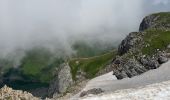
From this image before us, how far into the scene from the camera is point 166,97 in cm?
2645

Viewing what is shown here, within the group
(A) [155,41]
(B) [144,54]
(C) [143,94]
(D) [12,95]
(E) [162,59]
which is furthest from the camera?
(A) [155,41]

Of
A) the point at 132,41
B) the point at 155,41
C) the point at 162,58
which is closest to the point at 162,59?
the point at 162,58

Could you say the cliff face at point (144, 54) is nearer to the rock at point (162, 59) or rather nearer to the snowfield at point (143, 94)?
the rock at point (162, 59)

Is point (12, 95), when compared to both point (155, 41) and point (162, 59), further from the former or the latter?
point (155, 41)

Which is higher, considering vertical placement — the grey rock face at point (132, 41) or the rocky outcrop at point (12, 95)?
the grey rock face at point (132, 41)

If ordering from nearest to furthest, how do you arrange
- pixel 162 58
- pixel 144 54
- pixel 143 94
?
pixel 143 94, pixel 162 58, pixel 144 54

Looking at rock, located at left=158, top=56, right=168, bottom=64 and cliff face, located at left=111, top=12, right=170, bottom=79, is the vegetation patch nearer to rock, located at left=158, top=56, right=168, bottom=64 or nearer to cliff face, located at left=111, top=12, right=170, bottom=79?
cliff face, located at left=111, top=12, right=170, bottom=79

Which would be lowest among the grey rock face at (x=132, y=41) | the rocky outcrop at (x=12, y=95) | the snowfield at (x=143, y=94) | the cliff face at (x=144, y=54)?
the snowfield at (x=143, y=94)

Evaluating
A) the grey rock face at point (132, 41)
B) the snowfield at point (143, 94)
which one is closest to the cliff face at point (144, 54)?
the grey rock face at point (132, 41)

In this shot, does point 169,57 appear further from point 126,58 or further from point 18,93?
point 18,93

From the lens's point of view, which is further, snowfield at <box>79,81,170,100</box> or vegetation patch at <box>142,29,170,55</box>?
vegetation patch at <box>142,29,170,55</box>

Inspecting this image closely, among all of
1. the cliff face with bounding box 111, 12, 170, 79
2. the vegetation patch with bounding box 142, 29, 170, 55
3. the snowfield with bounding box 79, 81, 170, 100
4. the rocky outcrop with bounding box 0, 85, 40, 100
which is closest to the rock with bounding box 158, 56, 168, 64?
the cliff face with bounding box 111, 12, 170, 79

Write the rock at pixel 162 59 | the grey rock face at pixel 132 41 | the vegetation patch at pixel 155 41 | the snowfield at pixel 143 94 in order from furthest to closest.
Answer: the grey rock face at pixel 132 41, the vegetation patch at pixel 155 41, the rock at pixel 162 59, the snowfield at pixel 143 94

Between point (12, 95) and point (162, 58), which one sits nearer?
point (12, 95)
